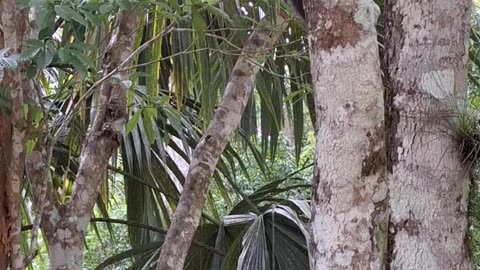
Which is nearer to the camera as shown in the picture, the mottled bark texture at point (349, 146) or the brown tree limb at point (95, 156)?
the mottled bark texture at point (349, 146)

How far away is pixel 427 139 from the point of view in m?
0.75

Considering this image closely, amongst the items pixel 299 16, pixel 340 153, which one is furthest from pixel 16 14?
pixel 340 153

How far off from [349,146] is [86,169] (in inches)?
19.3

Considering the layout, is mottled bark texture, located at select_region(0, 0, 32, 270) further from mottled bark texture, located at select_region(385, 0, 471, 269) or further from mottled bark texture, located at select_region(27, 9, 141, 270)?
mottled bark texture, located at select_region(385, 0, 471, 269)

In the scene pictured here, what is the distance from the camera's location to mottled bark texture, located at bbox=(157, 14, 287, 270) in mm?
1052

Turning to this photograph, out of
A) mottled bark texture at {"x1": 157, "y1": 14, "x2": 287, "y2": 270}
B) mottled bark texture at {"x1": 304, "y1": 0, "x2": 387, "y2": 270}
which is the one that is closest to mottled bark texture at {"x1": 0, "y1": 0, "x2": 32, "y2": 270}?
mottled bark texture at {"x1": 157, "y1": 14, "x2": 287, "y2": 270}

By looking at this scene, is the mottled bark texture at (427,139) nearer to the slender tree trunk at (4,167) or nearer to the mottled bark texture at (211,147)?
the mottled bark texture at (211,147)

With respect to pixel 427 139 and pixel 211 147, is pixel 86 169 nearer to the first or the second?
pixel 211 147

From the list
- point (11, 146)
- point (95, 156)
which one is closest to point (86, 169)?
point (95, 156)

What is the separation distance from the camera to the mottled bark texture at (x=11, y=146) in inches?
34.0

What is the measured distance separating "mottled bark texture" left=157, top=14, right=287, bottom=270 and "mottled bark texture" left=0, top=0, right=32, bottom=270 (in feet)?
0.83

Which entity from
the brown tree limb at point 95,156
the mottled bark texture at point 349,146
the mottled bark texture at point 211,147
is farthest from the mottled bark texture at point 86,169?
the mottled bark texture at point 349,146

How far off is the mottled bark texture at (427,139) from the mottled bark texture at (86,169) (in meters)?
0.41

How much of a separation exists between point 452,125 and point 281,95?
0.84 m
